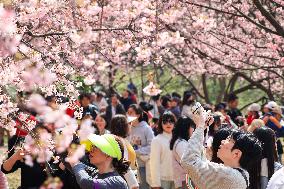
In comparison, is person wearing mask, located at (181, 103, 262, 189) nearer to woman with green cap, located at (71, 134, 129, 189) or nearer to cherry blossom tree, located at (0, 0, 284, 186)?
woman with green cap, located at (71, 134, 129, 189)

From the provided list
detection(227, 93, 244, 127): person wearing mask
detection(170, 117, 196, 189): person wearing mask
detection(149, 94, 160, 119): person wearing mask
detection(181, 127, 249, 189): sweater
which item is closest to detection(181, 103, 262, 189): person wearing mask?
detection(181, 127, 249, 189): sweater

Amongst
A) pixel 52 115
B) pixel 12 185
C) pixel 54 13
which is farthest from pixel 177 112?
pixel 52 115

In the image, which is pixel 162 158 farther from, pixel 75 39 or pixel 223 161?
pixel 223 161

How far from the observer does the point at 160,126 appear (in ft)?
28.7

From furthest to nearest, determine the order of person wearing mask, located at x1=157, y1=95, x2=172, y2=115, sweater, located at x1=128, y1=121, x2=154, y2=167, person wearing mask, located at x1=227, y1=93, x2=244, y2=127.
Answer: person wearing mask, located at x1=157, y1=95, x2=172, y2=115 < person wearing mask, located at x1=227, y1=93, x2=244, y2=127 < sweater, located at x1=128, y1=121, x2=154, y2=167

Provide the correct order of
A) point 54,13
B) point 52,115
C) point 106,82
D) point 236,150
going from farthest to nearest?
1. point 106,82
2. point 54,13
3. point 236,150
4. point 52,115

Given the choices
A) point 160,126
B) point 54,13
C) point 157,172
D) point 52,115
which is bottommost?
point 157,172

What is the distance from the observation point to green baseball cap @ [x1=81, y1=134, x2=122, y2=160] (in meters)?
5.09

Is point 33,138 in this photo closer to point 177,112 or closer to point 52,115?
point 52,115

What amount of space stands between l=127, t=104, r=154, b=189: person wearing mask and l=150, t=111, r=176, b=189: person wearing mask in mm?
669

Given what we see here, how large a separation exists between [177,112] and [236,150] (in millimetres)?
8731

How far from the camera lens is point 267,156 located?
19.8ft

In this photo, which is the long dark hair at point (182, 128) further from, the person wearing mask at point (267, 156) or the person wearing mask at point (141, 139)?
the person wearing mask at point (267, 156)

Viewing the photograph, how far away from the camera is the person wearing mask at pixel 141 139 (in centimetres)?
932
